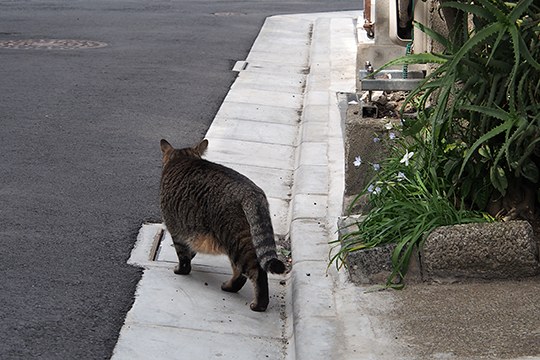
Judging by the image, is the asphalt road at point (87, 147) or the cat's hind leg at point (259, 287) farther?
the cat's hind leg at point (259, 287)

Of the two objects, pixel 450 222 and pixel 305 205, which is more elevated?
pixel 450 222

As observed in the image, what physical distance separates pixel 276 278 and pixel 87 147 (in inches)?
129

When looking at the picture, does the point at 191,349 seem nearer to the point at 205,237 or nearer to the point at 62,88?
the point at 205,237

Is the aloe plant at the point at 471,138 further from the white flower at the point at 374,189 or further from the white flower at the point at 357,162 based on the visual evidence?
the white flower at the point at 357,162

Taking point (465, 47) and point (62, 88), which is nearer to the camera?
point (465, 47)

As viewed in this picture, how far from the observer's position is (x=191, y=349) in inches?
222

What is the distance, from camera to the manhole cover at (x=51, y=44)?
15.2 metres

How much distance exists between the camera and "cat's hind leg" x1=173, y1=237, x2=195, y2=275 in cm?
668

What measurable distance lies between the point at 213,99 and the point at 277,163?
273 centimetres

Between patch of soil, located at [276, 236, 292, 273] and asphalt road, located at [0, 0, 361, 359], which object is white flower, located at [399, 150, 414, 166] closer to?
patch of soil, located at [276, 236, 292, 273]

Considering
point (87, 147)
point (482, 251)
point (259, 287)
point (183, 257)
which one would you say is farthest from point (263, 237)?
point (87, 147)

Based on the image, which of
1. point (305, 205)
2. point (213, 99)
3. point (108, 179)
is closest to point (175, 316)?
point (305, 205)

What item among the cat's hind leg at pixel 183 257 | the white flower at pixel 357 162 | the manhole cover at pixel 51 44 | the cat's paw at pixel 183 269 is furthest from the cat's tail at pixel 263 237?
the manhole cover at pixel 51 44

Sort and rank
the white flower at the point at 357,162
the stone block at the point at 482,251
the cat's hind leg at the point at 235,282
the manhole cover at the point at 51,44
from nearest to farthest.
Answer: the stone block at the point at 482,251 → the cat's hind leg at the point at 235,282 → the white flower at the point at 357,162 → the manhole cover at the point at 51,44
